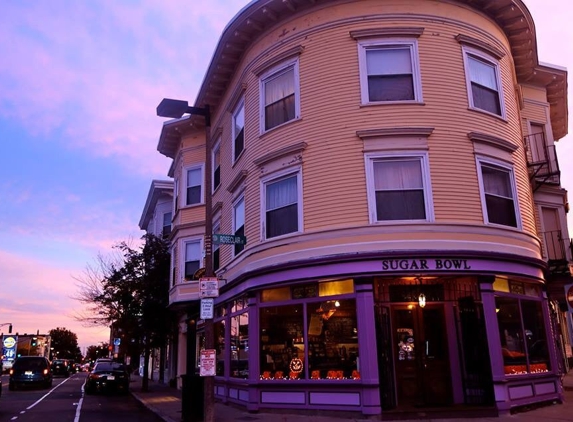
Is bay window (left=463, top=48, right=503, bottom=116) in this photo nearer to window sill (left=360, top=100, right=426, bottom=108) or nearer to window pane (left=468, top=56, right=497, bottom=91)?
window pane (left=468, top=56, right=497, bottom=91)

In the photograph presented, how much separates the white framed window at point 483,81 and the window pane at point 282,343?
776cm

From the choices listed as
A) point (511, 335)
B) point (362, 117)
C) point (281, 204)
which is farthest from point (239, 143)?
point (511, 335)

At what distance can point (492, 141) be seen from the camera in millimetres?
15023

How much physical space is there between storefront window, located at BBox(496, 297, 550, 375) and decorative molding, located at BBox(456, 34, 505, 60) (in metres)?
7.21

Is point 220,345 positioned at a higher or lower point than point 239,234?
lower

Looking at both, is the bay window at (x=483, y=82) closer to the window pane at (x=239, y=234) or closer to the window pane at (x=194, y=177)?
the window pane at (x=239, y=234)

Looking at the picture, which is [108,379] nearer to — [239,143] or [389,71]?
[239,143]

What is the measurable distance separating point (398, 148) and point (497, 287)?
174 inches

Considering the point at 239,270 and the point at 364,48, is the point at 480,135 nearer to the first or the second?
the point at 364,48

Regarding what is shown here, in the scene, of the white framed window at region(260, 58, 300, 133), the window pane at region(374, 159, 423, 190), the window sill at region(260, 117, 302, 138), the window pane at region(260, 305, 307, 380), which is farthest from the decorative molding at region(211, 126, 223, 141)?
the window pane at region(374, 159, 423, 190)

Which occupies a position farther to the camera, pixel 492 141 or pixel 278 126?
pixel 278 126

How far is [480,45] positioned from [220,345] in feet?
42.7

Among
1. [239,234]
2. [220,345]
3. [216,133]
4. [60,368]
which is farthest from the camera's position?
[60,368]

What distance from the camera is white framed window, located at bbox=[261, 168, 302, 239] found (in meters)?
15.2
